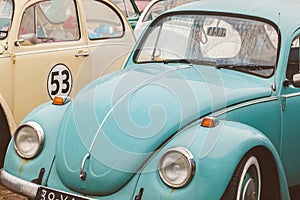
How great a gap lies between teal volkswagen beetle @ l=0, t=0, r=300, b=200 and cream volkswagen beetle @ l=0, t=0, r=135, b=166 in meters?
1.24

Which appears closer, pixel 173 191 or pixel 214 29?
pixel 173 191

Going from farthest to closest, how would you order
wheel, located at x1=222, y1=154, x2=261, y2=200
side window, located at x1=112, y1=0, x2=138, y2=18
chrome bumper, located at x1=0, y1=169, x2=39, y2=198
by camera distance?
side window, located at x1=112, y1=0, x2=138, y2=18, chrome bumper, located at x1=0, y1=169, x2=39, y2=198, wheel, located at x1=222, y1=154, x2=261, y2=200

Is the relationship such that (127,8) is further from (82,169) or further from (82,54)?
(82,169)

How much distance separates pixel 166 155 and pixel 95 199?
1.79ft

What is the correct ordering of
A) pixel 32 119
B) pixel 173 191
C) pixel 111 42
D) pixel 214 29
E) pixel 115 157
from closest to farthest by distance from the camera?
pixel 173 191 < pixel 115 157 < pixel 32 119 < pixel 214 29 < pixel 111 42

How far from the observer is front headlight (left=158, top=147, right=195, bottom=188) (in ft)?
12.8

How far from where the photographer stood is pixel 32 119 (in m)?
4.68

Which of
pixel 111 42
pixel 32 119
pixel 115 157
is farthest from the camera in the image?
pixel 111 42

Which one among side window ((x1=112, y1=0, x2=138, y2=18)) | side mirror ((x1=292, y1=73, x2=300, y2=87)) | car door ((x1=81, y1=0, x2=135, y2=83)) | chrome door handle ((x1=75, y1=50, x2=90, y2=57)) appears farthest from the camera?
side window ((x1=112, y1=0, x2=138, y2=18))

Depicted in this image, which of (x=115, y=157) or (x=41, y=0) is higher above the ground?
(x=41, y=0)

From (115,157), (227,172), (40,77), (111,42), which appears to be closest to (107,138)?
(115,157)

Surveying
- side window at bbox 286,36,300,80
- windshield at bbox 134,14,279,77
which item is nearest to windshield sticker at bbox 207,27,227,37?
windshield at bbox 134,14,279,77

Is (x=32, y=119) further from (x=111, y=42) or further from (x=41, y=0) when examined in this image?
(x=111, y=42)

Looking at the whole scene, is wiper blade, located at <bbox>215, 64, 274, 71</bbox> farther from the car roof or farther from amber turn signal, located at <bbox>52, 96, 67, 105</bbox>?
amber turn signal, located at <bbox>52, 96, 67, 105</bbox>
